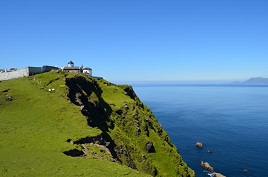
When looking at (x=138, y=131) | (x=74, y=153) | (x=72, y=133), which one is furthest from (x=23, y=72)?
(x=74, y=153)

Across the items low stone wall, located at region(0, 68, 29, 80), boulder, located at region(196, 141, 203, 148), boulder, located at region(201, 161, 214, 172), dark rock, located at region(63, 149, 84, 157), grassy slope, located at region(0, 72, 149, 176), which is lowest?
boulder, located at region(201, 161, 214, 172)

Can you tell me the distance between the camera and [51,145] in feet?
124

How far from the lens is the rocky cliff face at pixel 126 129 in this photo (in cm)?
6509

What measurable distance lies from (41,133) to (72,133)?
5046 mm

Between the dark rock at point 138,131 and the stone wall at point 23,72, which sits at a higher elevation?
the stone wall at point 23,72

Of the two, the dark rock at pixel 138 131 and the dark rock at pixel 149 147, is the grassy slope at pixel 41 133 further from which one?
the dark rock at pixel 149 147

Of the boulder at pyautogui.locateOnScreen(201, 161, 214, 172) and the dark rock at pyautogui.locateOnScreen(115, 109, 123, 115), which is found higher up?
the dark rock at pyautogui.locateOnScreen(115, 109, 123, 115)

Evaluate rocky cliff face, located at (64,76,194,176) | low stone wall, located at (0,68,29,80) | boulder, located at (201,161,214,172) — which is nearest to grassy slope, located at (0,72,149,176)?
rocky cliff face, located at (64,76,194,176)

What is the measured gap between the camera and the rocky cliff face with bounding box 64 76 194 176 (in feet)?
214

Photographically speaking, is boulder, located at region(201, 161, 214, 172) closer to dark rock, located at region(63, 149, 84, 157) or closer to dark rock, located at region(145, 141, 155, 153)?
dark rock, located at region(145, 141, 155, 153)

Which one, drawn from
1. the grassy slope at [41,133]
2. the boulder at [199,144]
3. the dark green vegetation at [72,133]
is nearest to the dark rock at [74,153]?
the dark green vegetation at [72,133]

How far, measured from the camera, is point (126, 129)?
8306 cm

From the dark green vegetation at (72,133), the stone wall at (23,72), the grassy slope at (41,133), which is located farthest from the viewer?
the stone wall at (23,72)

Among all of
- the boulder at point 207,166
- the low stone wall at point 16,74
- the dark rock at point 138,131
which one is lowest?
the boulder at point 207,166
